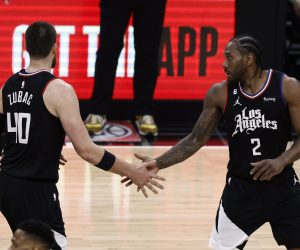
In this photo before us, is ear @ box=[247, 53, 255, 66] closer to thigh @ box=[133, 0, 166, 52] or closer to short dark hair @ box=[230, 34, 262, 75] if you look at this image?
short dark hair @ box=[230, 34, 262, 75]

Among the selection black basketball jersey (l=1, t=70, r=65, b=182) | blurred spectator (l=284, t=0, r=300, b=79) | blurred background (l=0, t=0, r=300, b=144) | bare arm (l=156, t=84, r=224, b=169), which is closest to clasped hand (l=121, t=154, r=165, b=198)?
bare arm (l=156, t=84, r=224, b=169)

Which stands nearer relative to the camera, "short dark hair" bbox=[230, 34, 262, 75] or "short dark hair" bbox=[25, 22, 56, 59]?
"short dark hair" bbox=[25, 22, 56, 59]

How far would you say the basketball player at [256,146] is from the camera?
5188 mm

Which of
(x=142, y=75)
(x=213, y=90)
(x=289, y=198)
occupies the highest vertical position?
(x=213, y=90)

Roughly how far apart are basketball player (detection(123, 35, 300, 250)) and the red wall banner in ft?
15.5

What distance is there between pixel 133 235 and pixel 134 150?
2536 mm

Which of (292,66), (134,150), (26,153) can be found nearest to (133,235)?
(26,153)

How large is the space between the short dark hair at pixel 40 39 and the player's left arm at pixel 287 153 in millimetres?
1299

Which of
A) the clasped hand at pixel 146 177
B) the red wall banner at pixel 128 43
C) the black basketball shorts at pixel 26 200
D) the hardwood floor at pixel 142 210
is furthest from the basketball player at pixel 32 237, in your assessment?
the red wall banner at pixel 128 43

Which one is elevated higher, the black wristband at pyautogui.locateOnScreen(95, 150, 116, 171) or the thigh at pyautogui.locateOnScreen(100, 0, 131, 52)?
the black wristband at pyautogui.locateOnScreen(95, 150, 116, 171)

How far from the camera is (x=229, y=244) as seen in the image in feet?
17.3

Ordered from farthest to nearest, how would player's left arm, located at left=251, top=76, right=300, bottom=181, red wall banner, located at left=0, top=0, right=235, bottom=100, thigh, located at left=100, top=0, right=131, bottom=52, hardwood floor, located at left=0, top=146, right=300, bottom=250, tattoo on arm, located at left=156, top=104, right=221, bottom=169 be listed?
red wall banner, located at left=0, top=0, right=235, bottom=100 < thigh, located at left=100, top=0, right=131, bottom=52 < hardwood floor, located at left=0, top=146, right=300, bottom=250 < tattoo on arm, located at left=156, top=104, right=221, bottom=169 < player's left arm, located at left=251, top=76, right=300, bottom=181

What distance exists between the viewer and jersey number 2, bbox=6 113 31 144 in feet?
16.0

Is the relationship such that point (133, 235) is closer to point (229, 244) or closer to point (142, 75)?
point (229, 244)
